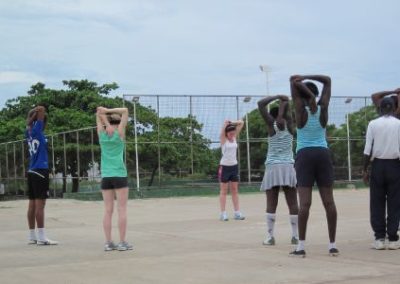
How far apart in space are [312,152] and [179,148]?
15.9 meters

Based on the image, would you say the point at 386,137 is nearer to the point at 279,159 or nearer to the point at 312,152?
the point at 312,152

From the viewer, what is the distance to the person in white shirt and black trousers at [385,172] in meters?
8.41

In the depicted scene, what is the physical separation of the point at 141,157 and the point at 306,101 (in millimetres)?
15879

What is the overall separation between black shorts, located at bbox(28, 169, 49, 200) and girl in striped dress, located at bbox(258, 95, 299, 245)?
3285 mm

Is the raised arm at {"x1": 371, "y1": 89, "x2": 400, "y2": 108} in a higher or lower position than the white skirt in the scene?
higher

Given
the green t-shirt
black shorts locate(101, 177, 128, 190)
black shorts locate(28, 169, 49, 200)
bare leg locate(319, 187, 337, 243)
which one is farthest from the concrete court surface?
the green t-shirt

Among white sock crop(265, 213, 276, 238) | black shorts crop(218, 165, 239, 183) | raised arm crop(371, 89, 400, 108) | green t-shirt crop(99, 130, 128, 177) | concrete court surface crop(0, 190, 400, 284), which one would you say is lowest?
concrete court surface crop(0, 190, 400, 284)

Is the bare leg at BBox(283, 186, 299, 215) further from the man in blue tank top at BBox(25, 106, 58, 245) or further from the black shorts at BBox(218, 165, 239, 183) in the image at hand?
→ the black shorts at BBox(218, 165, 239, 183)

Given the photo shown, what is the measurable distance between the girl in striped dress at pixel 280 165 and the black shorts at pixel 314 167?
1.03m

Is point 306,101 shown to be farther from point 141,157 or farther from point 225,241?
point 141,157

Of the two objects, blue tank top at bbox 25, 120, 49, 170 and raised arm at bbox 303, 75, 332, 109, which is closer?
raised arm at bbox 303, 75, 332, 109

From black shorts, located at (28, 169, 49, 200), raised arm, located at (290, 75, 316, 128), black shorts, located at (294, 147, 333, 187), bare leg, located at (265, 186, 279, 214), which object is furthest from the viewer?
black shorts, located at (28, 169, 49, 200)

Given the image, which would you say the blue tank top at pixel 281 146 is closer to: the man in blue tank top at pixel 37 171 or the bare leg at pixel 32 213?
the man in blue tank top at pixel 37 171

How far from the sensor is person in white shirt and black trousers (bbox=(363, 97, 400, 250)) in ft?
27.6
